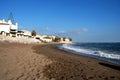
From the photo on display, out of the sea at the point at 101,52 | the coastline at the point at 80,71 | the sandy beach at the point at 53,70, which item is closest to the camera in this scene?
the sandy beach at the point at 53,70

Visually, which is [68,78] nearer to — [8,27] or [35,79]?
[35,79]

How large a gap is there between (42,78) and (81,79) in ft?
5.30

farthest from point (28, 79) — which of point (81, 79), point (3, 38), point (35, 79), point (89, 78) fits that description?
point (3, 38)

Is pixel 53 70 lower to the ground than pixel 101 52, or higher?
higher

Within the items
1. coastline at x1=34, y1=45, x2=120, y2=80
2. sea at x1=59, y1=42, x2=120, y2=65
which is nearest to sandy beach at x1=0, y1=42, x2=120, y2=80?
coastline at x1=34, y1=45, x2=120, y2=80

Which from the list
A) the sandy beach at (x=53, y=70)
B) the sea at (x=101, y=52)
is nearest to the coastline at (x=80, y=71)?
the sandy beach at (x=53, y=70)

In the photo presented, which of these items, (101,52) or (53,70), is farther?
(101,52)

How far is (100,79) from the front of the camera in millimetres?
6078

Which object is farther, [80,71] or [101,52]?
[101,52]

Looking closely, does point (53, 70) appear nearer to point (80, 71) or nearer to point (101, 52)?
point (80, 71)

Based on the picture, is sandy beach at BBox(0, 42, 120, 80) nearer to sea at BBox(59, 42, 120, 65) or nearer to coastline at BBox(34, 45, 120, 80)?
coastline at BBox(34, 45, 120, 80)

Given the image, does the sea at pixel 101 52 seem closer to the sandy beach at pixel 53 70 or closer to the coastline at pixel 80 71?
the coastline at pixel 80 71

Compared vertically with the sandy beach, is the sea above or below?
below

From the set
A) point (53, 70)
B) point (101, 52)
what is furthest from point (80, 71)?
point (101, 52)
